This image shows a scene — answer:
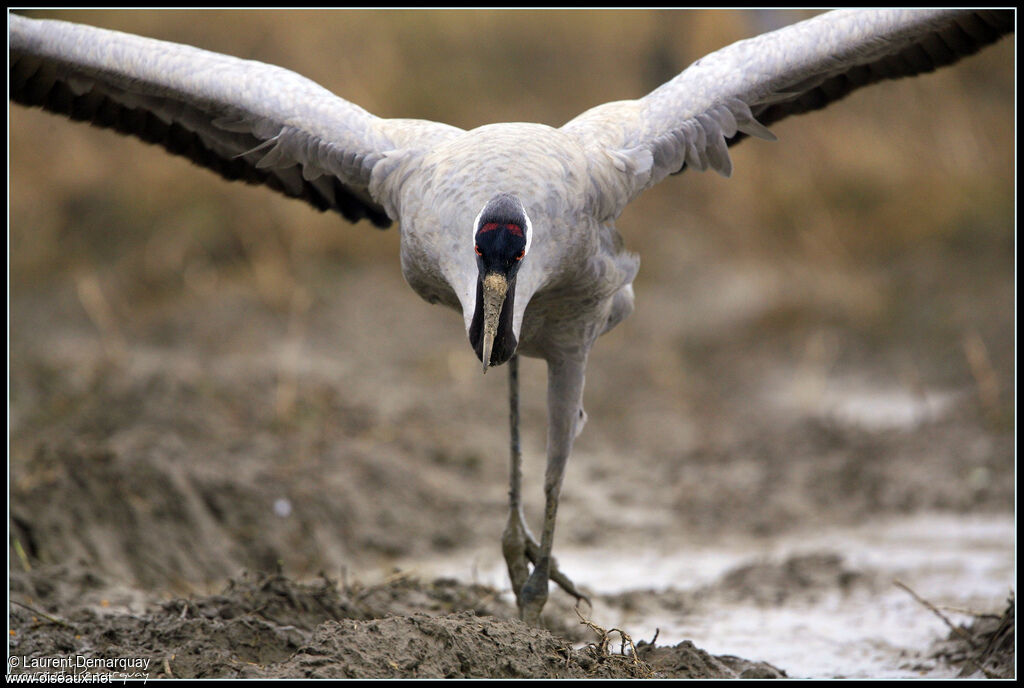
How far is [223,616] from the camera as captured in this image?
14.9 ft

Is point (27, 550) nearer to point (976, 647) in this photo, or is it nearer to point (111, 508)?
point (111, 508)

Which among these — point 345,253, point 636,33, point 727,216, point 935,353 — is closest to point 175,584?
point 345,253

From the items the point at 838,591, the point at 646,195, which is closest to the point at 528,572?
the point at 838,591

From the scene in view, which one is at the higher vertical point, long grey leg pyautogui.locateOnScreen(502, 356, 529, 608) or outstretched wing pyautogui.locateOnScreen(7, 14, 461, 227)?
outstretched wing pyautogui.locateOnScreen(7, 14, 461, 227)

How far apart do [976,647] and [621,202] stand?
2.42 m

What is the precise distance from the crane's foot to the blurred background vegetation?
4999 millimetres

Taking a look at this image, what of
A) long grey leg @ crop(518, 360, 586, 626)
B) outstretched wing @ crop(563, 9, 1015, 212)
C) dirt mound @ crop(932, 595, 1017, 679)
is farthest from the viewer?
long grey leg @ crop(518, 360, 586, 626)

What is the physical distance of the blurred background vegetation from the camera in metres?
9.92

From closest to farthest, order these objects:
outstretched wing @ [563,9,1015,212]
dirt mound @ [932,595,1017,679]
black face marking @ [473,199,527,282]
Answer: black face marking @ [473,199,527,282]
dirt mound @ [932,595,1017,679]
outstretched wing @ [563,9,1015,212]

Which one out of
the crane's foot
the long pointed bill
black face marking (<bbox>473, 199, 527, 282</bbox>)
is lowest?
the crane's foot

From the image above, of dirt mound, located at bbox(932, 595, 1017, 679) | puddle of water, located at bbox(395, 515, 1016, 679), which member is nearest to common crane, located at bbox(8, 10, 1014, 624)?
puddle of water, located at bbox(395, 515, 1016, 679)

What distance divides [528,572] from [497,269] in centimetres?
196

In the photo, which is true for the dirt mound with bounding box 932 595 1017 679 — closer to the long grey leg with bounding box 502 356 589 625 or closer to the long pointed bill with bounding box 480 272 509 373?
the long grey leg with bounding box 502 356 589 625

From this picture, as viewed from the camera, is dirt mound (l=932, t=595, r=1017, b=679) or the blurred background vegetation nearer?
dirt mound (l=932, t=595, r=1017, b=679)
